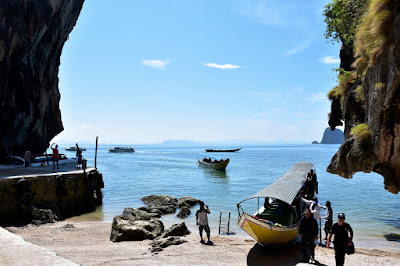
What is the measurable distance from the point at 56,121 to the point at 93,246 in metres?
43.5

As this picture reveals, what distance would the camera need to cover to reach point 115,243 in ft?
47.8

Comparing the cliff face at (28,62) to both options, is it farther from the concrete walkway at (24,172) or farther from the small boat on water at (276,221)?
the small boat on water at (276,221)

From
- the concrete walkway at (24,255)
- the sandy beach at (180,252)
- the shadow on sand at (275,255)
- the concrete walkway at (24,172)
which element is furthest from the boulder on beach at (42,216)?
the shadow on sand at (275,255)

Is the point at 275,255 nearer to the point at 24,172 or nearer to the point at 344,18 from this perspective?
the point at 344,18

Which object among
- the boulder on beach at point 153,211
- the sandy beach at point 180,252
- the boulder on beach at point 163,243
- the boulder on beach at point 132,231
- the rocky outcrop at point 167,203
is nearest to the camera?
the sandy beach at point 180,252

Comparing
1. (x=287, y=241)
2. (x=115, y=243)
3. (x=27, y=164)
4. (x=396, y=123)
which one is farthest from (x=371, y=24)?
(x=27, y=164)

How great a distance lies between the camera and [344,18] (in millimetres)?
17375

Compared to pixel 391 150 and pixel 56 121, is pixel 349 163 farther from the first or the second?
pixel 56 121

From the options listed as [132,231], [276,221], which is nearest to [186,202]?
[132,231]

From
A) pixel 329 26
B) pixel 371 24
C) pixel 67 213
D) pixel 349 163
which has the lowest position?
pixel 67 213

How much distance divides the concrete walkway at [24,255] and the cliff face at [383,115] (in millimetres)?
11673

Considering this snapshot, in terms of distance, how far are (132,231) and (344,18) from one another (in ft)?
56.3

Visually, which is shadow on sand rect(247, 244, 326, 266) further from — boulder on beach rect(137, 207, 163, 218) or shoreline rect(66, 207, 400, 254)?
boulder on beach rect(137, 207, 163, 218)

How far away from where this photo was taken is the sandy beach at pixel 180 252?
11758mm
